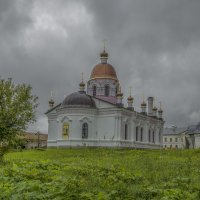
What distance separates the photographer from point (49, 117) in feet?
172

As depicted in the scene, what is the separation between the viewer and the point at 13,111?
18.3 metres

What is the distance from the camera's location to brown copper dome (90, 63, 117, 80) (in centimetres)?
5456

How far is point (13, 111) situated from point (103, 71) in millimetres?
36981

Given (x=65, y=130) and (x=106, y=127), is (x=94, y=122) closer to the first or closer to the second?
(x=106, y=127)

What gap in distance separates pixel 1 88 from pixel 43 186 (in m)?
11.3

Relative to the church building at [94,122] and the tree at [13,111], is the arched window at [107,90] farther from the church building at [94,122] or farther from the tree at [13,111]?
the tree at [13,111]

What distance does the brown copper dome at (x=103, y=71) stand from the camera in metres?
54.6

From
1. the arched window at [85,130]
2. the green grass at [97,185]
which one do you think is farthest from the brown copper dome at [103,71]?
the green grass at [97,185]

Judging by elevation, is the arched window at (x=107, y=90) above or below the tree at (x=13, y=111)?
above

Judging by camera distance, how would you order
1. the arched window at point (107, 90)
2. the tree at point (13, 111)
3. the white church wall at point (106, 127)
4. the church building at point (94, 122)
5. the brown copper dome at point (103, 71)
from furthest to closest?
the brown copper dome at point (103, 71), the arched window at point (107, 90), the white church wall at point (106, 127), the church building at point (94, 122), the tree at point (13, 111)

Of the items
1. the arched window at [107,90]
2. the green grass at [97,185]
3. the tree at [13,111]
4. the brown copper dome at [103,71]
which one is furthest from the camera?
the brown copper dome at [103,71]

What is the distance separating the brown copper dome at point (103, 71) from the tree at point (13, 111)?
117 ft

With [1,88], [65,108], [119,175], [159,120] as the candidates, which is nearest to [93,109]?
[65,108]

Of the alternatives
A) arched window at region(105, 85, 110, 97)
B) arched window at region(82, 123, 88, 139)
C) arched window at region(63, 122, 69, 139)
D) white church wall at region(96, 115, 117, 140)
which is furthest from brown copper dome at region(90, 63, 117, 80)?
arched window at region(63, 122, 69, 139)
